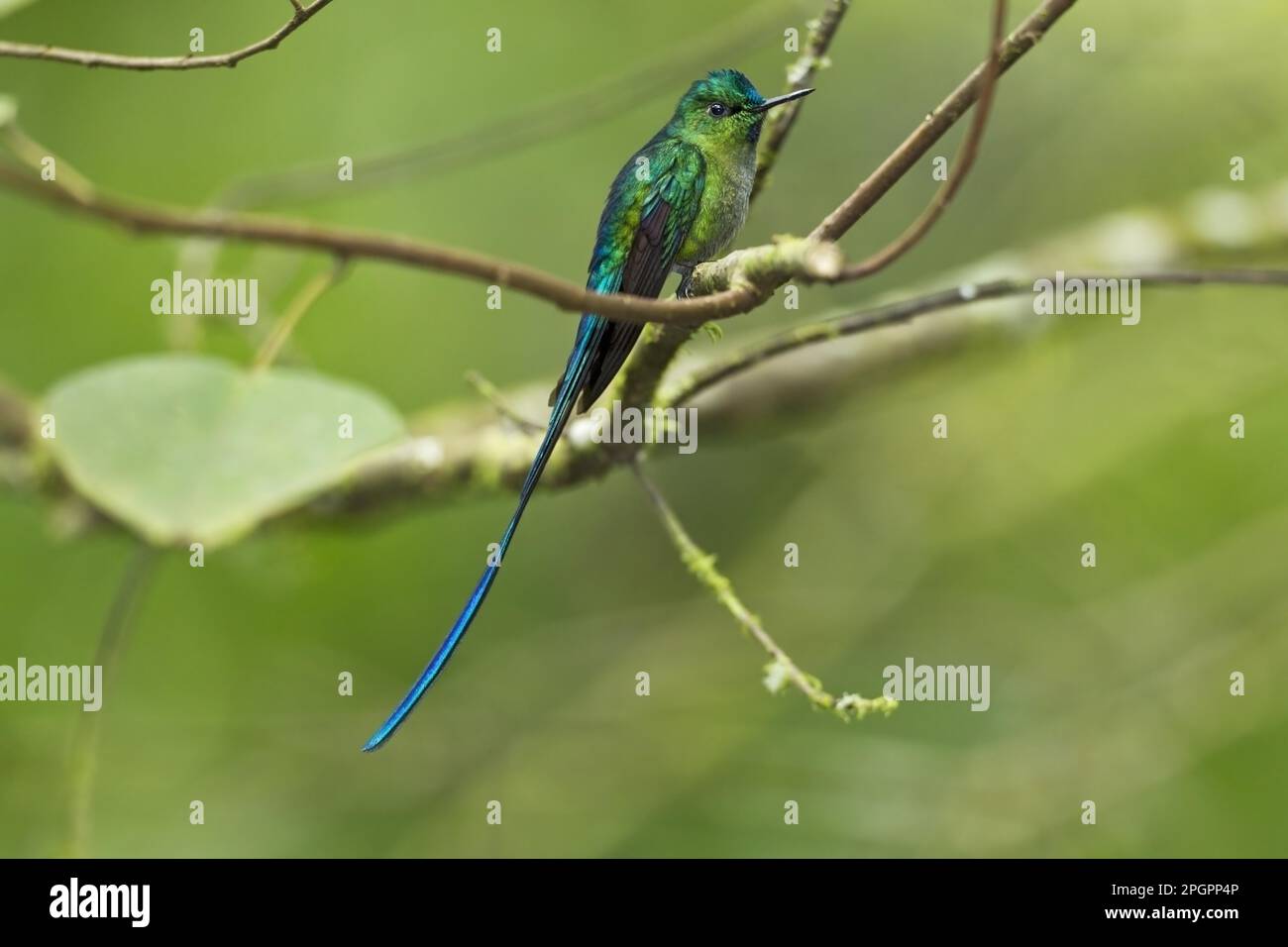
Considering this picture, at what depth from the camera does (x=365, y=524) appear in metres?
3.12

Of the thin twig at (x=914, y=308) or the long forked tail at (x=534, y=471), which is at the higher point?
the thin twig at (x=914, y=308)

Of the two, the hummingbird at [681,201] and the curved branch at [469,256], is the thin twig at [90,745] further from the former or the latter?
the curved branch at [469,256]

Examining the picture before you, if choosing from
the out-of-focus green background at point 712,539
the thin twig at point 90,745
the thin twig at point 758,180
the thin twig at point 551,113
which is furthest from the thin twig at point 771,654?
the out-of-focus green background at point 712,539

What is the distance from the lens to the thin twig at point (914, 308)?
158cm

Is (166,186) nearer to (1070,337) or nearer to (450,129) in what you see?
(450,129)

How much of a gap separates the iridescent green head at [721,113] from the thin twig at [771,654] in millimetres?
496

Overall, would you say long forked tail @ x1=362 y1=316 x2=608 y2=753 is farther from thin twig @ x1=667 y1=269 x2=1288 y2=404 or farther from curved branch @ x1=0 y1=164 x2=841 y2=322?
curved branch @ x1=0 y1=164 x2=841 y2=322

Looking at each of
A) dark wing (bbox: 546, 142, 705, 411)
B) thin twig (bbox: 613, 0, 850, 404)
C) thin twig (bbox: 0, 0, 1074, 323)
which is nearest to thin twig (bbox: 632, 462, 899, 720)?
thin twig (bbox: 613, 0, 850, 404)

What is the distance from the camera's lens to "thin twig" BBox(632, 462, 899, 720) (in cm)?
146

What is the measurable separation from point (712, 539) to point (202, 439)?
9.37 feet

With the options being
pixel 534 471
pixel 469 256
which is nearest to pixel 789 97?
pixel 534 471

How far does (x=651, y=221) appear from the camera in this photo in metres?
1.84
